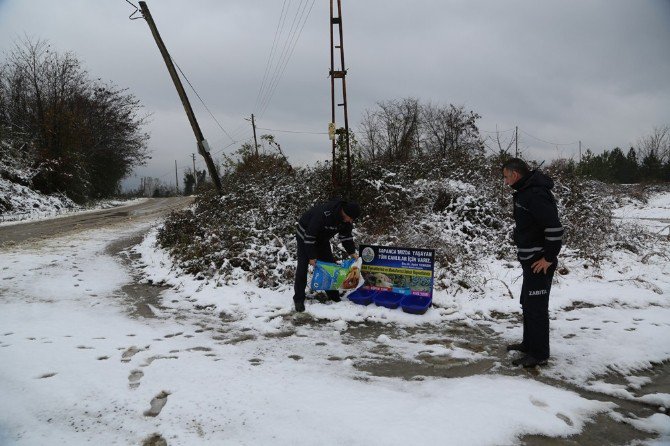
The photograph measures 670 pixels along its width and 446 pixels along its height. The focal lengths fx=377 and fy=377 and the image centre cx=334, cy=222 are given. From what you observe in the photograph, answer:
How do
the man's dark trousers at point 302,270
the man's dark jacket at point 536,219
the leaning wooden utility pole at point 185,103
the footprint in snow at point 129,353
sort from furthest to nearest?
the leaning wooden utility pole at point 185,103
the man's dark trousers at point 302,270
the footprint in snow at point 129,353
the man's dark jacket at point 536,219

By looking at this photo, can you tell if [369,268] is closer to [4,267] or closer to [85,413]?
[85,413]

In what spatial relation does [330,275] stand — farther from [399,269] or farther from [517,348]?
[517,348]

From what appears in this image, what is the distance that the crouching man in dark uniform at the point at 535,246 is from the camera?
3574 mm

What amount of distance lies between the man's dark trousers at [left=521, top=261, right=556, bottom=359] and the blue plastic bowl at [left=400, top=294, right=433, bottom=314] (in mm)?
1771

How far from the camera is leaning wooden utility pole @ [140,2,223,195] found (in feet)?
43.7

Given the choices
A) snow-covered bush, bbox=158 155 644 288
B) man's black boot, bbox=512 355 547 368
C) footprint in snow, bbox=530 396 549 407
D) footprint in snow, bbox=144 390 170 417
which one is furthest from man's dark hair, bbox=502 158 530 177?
footprint in snow, bbox=144 390 170 417

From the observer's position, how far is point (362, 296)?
5.91 meters

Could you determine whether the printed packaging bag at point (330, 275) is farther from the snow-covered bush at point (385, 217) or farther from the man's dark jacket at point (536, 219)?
the man's dark jacket at point (536, 219)

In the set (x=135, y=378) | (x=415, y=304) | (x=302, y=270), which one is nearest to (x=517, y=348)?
(x=415, y=304)

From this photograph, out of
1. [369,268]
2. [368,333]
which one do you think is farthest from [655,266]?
[368,333]

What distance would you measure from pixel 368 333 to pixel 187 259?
470cm

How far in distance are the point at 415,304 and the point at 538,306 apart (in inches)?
79.9

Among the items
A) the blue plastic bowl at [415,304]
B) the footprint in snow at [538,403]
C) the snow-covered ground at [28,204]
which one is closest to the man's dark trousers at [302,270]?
the blue plastic bowl at [415,304]

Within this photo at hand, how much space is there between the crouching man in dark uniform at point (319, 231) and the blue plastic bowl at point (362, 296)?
0.24 m
